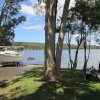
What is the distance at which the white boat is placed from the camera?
107ft

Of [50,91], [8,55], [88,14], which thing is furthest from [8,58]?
[50,91]

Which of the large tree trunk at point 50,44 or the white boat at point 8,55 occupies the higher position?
the large tree trunk at point 50,44

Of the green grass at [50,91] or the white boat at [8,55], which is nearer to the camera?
the green grass at [50,91]

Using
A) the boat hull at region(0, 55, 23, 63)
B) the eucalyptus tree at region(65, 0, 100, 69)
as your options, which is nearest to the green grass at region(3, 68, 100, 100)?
the eucalyptus tree at region(65, 0, 100, 69)

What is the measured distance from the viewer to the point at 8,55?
33.1 m

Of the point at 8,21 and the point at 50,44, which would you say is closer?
the point at 50,44

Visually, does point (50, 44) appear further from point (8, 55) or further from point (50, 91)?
point (8, 55)

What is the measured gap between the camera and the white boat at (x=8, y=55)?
3266cm

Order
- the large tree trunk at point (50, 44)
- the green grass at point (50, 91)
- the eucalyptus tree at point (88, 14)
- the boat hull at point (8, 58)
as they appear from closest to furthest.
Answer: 1. the green grass at point (50, 91)
2. the large tree trunk at point (50, 44)
3. the eucalyptus tree at point (88, 14)
4. the boat hull at point (8, 58)

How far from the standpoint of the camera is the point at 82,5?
27375mm

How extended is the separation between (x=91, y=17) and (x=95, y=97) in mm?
13742

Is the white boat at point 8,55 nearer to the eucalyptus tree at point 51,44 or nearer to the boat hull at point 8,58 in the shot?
the boat hull at point 8,58

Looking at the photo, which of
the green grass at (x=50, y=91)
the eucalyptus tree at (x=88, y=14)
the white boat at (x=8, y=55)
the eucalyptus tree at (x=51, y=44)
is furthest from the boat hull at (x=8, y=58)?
the green grass at (x=50, y=91)

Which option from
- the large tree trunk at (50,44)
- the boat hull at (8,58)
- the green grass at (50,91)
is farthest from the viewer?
the boat hull at (8,58)
